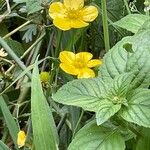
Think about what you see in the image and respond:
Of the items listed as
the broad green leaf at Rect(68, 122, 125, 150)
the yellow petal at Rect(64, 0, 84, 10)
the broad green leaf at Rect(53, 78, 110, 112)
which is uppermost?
the yellow petal at Rect(64, 0, 84, 10)

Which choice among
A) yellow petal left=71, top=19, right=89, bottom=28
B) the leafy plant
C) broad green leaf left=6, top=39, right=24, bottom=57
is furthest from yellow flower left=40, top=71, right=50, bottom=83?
broad green leaf left=6, top=39, right=24, bottom=57

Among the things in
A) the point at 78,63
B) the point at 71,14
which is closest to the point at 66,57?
the point at 78,63

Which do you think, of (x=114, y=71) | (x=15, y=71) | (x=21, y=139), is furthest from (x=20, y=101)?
(x=114, y=71)

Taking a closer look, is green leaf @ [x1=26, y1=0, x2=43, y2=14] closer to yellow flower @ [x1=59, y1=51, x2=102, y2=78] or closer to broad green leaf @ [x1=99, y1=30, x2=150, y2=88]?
yellow flower @ [x1=59, y1=51, x2=102, y2=78]

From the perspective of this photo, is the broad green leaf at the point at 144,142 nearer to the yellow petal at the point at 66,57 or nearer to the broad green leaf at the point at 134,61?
the broad green leaf at the point at 134,61

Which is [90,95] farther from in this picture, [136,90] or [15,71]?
[15,71]

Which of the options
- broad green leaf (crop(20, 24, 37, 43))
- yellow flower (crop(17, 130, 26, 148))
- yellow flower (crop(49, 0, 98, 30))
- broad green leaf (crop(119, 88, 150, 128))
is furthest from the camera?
broad green leaf (crop(20, 24, 37, 43))
